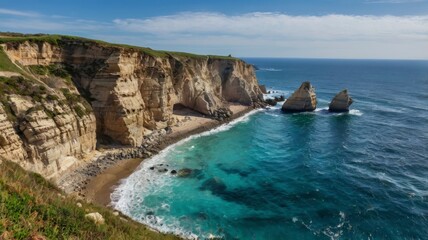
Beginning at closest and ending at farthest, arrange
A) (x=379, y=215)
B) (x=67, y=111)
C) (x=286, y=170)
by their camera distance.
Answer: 1. (x=379, y=215)
2. (x=67, y=111)
3. (x=286, y=170)

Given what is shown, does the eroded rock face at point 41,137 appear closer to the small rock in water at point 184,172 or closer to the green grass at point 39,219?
the small rock in water at point 184,172

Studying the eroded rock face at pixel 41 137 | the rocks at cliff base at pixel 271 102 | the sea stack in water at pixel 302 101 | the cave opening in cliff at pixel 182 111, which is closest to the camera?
the eroded rock face at pixel 41 137

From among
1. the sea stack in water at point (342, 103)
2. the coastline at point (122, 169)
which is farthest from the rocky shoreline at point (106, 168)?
the sea stack in water at point (342, 103)

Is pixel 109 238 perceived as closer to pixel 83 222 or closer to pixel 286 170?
pixel 83 222

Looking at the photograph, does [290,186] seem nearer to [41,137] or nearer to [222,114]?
[41,137]

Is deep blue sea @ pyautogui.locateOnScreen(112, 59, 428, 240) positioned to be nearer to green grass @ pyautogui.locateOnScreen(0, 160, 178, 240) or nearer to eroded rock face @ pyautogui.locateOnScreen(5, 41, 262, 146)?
eroded rock face @ pyautogui.locateOnScreen(5, 41, 262, 146)

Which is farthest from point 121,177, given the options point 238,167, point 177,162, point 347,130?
point 347,130

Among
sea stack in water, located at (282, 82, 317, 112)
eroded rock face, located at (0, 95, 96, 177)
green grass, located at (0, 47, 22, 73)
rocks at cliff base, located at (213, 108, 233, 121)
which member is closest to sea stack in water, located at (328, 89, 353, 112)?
sea stack in water, located at (282, 82, 317, 112)
